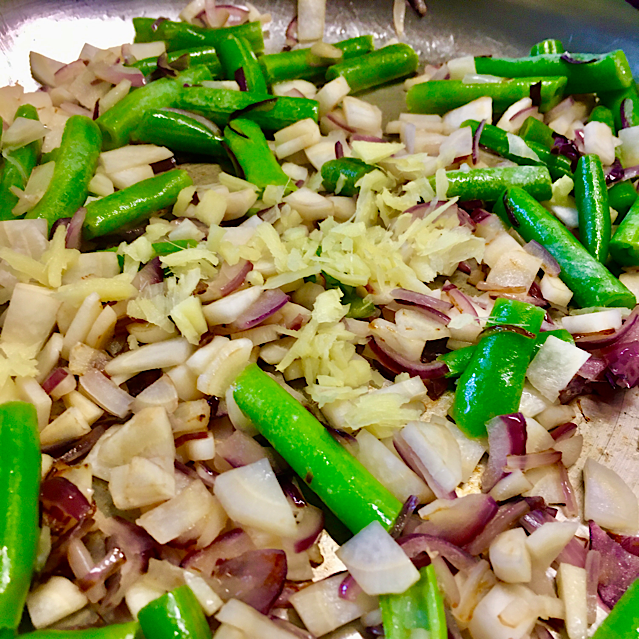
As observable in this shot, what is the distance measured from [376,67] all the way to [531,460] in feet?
7.35

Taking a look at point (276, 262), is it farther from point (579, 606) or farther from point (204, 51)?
point (204, 51)

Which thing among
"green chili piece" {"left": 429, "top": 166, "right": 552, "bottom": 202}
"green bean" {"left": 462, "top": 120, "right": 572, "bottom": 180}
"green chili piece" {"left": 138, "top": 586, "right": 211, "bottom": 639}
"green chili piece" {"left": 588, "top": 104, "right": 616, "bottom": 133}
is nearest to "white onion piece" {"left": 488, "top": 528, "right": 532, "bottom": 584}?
"green chili piece" {"left": 138, "top": 586, "right": 211, "bottom": 639}

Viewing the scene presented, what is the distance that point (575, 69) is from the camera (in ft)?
9.25

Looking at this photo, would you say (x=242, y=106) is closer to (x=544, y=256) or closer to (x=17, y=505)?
(x=544, y=256)

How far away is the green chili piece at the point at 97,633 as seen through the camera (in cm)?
129

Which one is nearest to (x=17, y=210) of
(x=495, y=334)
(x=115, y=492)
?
(x=115, y=492)

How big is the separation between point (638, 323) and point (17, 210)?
238 centimetres

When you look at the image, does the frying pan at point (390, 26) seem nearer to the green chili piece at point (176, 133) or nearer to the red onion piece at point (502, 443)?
the green chili piece at point (176, 133)

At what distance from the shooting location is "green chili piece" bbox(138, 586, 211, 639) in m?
1.28

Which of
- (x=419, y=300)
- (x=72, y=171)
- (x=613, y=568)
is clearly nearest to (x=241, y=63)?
(x=72, y=171)

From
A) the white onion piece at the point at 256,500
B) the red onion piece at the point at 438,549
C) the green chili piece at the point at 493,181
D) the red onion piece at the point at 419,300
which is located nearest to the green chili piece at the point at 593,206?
the green chili piece at the point at 493,181

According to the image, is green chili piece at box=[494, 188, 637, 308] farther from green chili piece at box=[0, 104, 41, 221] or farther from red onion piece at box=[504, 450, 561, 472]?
green chili piece at box=[0, 104, 41, 221]

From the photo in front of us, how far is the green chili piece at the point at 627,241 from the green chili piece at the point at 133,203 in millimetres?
1782

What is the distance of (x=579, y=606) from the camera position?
4.78 ft
